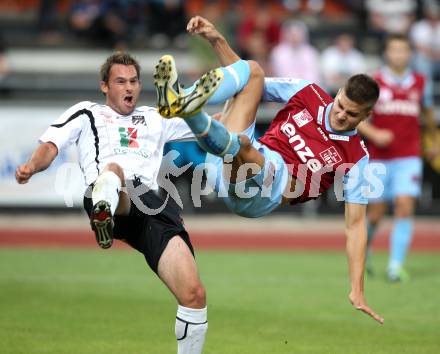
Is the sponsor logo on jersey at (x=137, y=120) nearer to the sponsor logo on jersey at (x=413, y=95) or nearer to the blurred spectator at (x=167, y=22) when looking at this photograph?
the sponsor logo on jersey at (x=413, y=95)

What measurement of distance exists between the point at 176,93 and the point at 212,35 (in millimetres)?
1211

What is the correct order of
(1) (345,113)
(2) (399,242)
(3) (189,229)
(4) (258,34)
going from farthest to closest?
(4) (258,34)
(3) (189,229)
(2) (399,242)
(1) (345,113)

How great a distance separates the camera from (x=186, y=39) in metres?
20.1

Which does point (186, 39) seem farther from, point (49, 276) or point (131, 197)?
point (131, 197)

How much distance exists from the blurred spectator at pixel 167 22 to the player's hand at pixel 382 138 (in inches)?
363

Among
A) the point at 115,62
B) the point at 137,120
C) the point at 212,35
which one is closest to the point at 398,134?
the point at 212,35

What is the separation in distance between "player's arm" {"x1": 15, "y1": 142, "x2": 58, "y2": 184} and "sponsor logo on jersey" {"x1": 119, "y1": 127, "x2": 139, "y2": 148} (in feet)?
1.80

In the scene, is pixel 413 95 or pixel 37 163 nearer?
pixel 37 163

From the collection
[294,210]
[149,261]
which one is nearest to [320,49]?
[294,210]

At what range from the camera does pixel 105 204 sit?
6.01 m

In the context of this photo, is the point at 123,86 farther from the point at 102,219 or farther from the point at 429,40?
the point at 429,40

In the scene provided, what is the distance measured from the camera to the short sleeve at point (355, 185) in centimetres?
738

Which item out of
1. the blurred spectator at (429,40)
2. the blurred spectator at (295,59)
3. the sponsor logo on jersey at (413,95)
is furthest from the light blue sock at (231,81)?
the blurred spectator at (429,40)

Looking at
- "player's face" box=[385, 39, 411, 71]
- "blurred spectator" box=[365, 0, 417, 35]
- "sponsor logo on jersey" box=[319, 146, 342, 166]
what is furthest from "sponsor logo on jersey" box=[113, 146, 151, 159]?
"blurred spectator" box=[365, 0, 417, 35]
